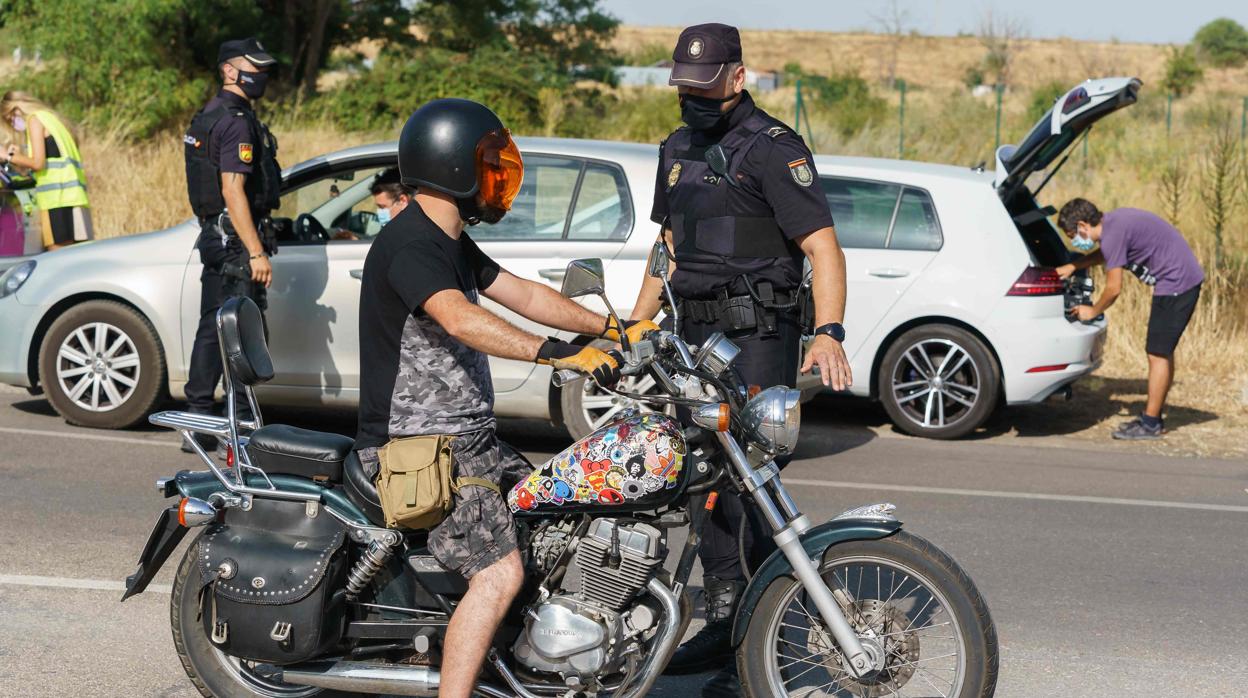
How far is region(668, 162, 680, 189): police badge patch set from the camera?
455 centimetres

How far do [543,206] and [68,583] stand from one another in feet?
11.1

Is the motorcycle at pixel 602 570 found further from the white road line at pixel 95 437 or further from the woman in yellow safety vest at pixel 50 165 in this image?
the woman in yellow safety vest at pixel 50 165

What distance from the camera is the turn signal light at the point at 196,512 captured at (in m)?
3.78

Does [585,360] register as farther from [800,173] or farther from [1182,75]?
[1182,75]

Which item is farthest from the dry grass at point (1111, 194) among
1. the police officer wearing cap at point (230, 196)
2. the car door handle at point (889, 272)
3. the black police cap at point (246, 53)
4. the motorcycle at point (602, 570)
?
the motorcycle at point (602, 570)

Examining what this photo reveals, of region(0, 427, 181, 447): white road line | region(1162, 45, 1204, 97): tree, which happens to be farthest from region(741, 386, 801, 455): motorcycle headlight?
region(1162, 45, 1204, 97): tree

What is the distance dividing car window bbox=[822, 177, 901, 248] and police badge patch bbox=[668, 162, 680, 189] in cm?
418

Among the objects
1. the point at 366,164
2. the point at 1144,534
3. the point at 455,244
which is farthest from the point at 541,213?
the point at 455,244

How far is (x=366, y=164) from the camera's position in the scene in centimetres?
766

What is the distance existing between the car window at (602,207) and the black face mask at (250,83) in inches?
72.4

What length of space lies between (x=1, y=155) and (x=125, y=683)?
22.4 feet

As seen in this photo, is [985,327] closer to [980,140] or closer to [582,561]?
[582,561]

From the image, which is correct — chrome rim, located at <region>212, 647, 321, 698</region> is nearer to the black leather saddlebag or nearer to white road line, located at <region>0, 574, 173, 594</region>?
the black leather saddlebag

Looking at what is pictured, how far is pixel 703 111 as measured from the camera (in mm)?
4422
